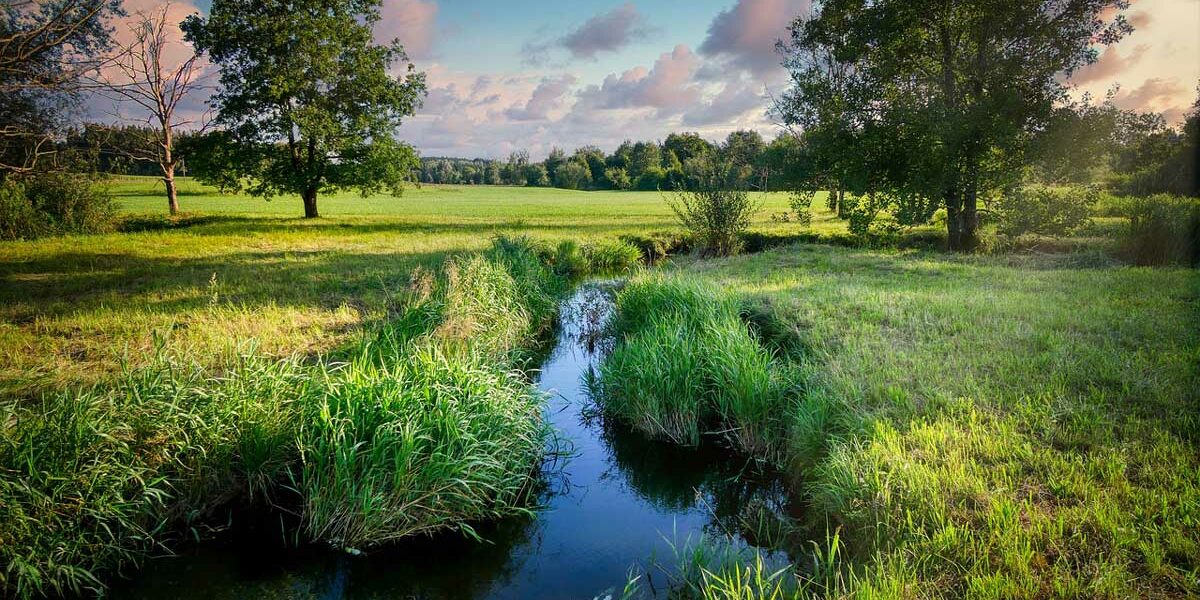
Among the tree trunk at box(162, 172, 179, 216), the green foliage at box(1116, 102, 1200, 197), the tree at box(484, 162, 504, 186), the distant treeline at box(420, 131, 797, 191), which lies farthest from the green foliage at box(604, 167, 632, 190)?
the tree trunk at box(162, 172, 179, 216)

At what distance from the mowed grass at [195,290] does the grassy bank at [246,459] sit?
0.80m

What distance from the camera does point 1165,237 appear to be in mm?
12586

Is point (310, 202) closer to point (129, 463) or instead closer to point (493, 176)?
point (129, 463)

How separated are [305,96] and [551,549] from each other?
1000 inches

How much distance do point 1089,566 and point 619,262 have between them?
1633 centimetres

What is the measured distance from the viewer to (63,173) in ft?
65.2

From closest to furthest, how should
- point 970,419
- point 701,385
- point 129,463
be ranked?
point 129,463 < point 970,419 < point 701,385

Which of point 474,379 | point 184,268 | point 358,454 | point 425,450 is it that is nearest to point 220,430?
point 358,454

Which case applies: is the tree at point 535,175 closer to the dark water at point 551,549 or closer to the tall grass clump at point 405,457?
the dark water at point 551,549

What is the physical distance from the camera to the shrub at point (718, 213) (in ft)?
55.8

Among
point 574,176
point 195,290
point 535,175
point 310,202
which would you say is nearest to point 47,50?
point 195,290

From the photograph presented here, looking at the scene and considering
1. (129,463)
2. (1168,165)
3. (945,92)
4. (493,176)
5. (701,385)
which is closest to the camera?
(129,463)

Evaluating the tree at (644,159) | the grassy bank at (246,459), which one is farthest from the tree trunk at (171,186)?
the tree at (644,159)

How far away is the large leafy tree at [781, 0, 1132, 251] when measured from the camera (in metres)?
14.9
